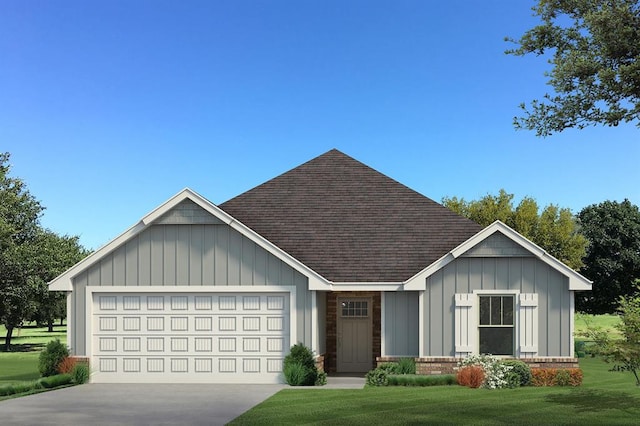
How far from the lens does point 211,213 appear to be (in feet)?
74.3

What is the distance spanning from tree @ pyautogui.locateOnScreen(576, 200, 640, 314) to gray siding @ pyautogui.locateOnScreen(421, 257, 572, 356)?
3752 cm

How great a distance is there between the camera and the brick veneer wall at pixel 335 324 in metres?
25.4

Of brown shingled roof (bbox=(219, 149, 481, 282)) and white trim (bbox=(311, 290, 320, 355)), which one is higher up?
brown shingled roof (bbox=(219, 149, 481, 282))

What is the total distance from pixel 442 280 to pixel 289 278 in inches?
180

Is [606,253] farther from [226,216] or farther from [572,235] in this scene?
[226,216]

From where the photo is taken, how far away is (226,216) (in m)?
22.5

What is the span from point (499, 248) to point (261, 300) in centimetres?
723

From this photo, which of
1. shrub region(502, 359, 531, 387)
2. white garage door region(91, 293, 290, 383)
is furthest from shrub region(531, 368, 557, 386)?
white garage door region(91, 293, 290, 383)

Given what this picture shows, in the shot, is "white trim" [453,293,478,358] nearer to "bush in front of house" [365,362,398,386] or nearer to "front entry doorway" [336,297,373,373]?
"bush in front of house" [365,362,398,386]

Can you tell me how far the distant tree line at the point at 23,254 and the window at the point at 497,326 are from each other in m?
30.1

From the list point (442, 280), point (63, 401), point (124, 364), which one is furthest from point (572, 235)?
point (63, 401)

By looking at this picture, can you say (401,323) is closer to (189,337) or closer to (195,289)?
(195,289)

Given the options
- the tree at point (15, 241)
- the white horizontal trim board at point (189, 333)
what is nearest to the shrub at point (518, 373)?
the white horizontal trim board at point (189, 333)

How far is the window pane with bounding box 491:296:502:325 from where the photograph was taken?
2233 cm
